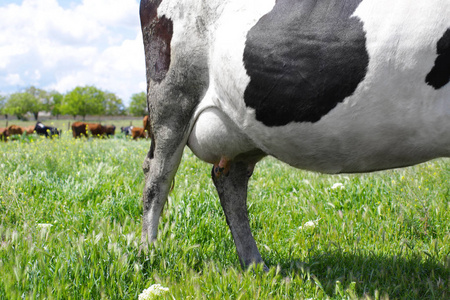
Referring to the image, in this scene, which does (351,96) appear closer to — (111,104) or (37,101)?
A: (111,104)

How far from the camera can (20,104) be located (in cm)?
9906

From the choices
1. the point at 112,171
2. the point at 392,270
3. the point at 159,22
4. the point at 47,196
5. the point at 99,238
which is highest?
the point at 159,22

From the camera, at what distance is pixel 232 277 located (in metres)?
2.28

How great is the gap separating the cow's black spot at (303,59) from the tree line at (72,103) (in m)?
87.2

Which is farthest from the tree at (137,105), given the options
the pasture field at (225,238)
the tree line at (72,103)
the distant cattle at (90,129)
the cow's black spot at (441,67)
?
the cow's black spot at (441,67)

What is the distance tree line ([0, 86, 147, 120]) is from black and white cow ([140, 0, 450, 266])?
86564 millimetres

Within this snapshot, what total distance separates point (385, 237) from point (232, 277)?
62.3 inches

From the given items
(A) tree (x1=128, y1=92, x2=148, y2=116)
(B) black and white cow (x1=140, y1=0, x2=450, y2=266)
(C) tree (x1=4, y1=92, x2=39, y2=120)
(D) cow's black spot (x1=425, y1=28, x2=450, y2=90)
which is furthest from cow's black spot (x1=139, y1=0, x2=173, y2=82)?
(A) tree (x1=128, y1=92, x2=148, y2=116)

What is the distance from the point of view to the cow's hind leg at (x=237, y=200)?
2.83 m

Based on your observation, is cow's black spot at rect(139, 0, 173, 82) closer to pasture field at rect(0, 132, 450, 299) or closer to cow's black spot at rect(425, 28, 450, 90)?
pasture field at rect(0, 132, 450, 299)

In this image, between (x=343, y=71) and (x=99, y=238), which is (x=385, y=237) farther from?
(x=99, y=238)

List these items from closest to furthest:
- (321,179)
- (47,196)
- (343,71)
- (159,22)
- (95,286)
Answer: (343,71), (95,286), (159,22), (47,196), (321,179)

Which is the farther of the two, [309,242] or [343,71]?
[309,242]

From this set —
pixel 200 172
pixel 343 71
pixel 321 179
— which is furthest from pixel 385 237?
pixel 200 172
